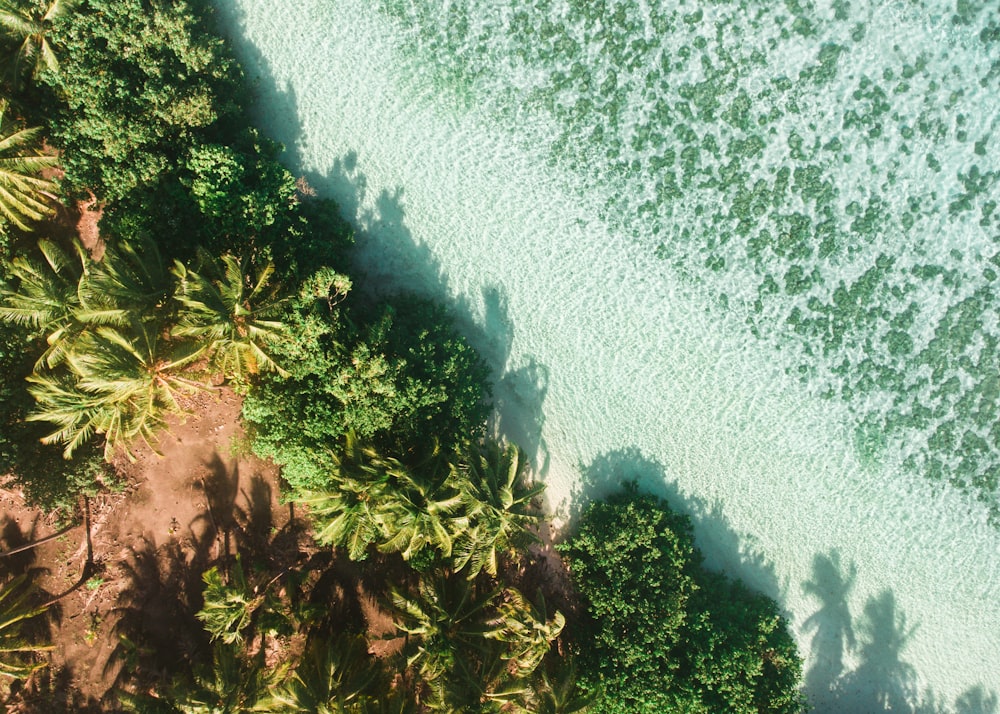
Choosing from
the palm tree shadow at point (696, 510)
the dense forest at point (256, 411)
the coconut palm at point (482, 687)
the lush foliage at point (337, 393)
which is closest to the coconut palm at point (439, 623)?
the dense forest at point (256, 411)

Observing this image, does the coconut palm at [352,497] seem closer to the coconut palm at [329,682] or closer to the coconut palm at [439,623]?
the coconut palm at [439,623]

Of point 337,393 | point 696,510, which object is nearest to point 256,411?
point 337,393

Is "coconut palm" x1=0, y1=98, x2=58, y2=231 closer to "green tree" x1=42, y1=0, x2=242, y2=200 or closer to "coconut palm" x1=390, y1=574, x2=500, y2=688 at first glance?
"green tree" x1=42, y1=0, x2=242, y2=200

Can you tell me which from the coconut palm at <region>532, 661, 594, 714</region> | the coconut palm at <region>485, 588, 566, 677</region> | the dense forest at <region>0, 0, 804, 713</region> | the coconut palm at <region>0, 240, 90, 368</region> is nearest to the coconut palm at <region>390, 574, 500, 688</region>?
the dense forest at <region>0, 0, 804, 713</region>

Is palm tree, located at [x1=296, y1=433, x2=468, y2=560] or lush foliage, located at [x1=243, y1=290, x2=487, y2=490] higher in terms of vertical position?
lush foliage, located at [x1=243, y1=290, x2=487, y2=490]

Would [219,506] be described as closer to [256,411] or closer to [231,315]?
[256,411]
